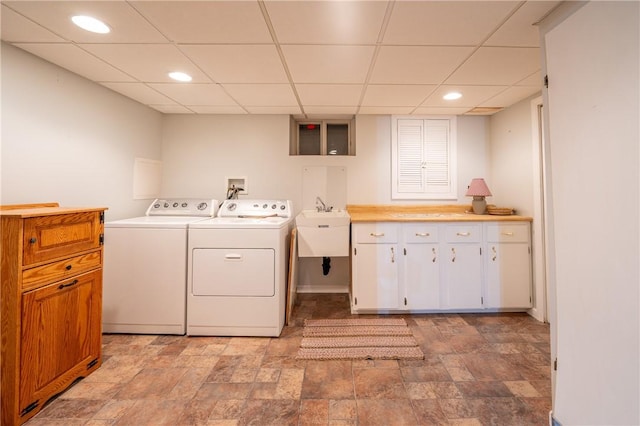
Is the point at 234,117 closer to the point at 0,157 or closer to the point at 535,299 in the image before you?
the point at 0,157

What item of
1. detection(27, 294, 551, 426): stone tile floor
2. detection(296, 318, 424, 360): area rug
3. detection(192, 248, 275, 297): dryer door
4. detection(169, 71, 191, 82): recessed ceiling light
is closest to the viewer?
detection(27, 294, 551, 426): stone tile floor

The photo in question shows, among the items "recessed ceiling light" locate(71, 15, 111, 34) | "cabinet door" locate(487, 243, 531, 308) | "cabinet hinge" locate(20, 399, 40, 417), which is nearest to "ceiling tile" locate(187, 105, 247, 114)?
"recessed ceiling light" locate(71, 15, 111, 34)

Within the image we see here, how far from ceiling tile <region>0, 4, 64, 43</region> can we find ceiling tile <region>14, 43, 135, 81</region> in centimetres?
6

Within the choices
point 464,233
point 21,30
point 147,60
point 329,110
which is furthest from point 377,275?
point 21,30

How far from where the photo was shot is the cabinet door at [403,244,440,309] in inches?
108

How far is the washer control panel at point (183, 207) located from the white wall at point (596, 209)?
2.91 meters

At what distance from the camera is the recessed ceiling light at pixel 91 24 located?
153 cm

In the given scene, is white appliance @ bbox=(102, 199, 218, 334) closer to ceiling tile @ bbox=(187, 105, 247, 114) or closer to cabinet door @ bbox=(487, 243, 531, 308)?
ceiling tile @ bbox=(187, 105, 247, 114)

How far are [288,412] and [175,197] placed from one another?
2805 millimetres

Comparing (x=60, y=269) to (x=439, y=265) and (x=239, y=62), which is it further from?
(x=439, y=265)

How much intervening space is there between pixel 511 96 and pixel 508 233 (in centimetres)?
133

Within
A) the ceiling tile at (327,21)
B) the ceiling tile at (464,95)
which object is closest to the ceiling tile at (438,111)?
the ceiling tile at (464,95)

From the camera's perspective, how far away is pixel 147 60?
78.7 inches

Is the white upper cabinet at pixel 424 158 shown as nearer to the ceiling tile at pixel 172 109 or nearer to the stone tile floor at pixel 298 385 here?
the stone tile floor at pixel 298 385
